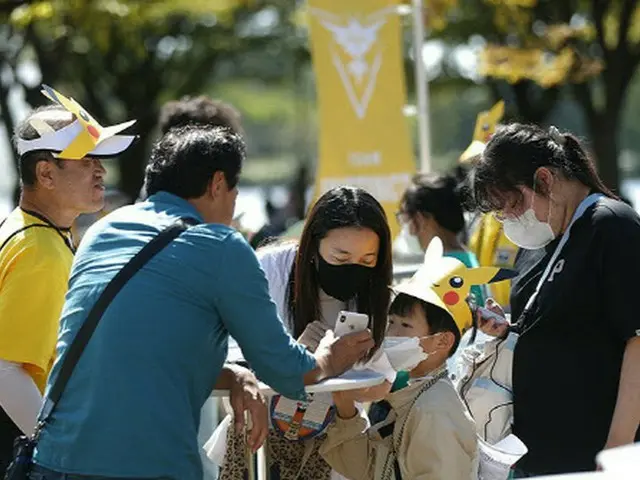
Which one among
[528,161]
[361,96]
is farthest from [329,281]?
[361,96]

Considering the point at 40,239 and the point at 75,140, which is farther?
the point at 75,140

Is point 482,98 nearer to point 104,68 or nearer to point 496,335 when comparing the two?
point 104,68

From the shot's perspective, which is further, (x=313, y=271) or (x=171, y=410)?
(x=313, y=271)

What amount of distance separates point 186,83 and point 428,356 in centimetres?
2249

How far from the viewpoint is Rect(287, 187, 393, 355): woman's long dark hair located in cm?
398

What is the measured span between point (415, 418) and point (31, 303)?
123cm

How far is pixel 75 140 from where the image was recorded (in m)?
4.04

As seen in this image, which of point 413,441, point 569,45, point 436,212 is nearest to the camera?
point 413,441

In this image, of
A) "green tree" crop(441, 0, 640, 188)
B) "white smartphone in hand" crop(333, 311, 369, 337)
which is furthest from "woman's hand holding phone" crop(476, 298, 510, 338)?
"green tree" crop(441, 0, 640, 188)

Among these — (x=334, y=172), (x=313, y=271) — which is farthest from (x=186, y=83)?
(x=313, y=271)

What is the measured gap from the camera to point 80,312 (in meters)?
3.18

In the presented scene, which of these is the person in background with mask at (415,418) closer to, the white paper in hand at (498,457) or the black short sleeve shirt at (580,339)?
the white paper in hand at (498,457)

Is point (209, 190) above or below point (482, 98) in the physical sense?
above

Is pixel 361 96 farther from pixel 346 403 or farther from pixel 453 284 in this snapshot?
pixel 346 403
